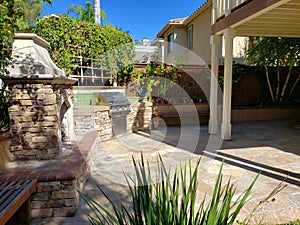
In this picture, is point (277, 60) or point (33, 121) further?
point (277, 60)

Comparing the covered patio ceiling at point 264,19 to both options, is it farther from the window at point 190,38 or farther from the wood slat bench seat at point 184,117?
the window at point 190,38

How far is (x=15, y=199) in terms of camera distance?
209 centimetres

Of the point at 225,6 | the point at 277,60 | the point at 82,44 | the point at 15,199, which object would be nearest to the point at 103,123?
the point at 15,199

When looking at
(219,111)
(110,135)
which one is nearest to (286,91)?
(219,111)

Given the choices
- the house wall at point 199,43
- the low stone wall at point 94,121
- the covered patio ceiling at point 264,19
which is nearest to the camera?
the covered patio ceiling at point 264,19

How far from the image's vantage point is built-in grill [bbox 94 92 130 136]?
5977mm

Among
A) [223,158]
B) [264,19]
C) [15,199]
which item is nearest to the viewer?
[15,199]

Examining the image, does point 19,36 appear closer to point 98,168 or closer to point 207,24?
point 98,168

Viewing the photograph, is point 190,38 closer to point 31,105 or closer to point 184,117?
point 184,117

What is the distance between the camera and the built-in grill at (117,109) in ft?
19.6

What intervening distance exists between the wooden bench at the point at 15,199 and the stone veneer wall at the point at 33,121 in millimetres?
724

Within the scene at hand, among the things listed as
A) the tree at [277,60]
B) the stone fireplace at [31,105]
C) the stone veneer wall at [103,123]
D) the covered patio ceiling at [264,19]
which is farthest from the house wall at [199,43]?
the stone fireplace at [31,105]

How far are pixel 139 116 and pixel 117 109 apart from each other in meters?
1.15

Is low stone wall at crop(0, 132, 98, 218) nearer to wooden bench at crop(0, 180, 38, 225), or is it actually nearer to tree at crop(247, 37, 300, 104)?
wooden bench at crop(0, 180, 38, 225)
